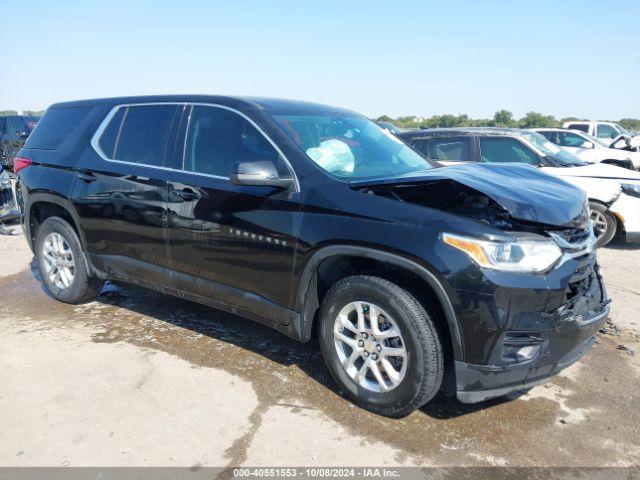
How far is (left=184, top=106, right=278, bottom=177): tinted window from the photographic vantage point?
345cm

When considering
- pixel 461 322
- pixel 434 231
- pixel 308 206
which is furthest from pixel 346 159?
pixel 461 322

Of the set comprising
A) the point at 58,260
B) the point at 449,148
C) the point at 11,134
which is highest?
the point at 11,134

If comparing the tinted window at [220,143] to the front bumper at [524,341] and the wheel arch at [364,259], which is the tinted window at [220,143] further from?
the front bumper at [524,341]

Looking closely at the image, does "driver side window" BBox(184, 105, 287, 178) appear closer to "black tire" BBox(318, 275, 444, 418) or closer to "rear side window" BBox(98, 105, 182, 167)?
"rear side window" BBox(98, 105, 182, 167)

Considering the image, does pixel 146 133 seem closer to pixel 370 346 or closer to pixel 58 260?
pixel 58 260

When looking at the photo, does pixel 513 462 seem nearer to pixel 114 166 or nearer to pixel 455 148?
pixel 114 166

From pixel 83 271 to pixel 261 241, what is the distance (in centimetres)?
215

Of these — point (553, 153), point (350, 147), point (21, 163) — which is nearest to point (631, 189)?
point (553, 153)

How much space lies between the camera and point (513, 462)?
267 centimetres

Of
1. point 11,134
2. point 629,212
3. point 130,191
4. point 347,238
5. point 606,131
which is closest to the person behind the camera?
point 347,238

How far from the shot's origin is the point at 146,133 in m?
4.05

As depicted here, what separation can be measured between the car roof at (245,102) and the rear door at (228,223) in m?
0.07

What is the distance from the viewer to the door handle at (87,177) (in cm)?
425

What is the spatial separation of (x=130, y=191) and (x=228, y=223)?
1031mm
